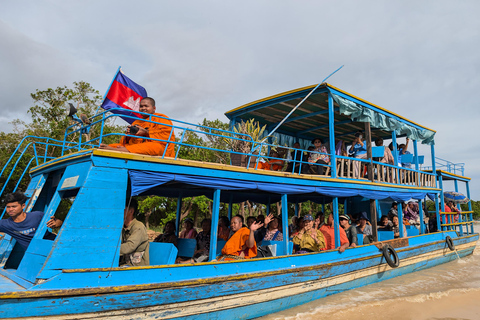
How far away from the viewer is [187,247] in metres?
6.05

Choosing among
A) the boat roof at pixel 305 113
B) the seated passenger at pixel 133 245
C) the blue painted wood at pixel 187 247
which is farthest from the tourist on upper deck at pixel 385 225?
the seated passenger at pixel 133 245

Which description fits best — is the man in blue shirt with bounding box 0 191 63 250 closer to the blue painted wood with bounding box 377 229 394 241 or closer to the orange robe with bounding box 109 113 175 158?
the orange robe with bounding box 109 113 175 158

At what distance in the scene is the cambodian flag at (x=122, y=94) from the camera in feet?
19.5

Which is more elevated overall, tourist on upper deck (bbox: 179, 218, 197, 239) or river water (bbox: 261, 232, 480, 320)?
tourist on upper deck (bbox: 179, 218, 197, 239)

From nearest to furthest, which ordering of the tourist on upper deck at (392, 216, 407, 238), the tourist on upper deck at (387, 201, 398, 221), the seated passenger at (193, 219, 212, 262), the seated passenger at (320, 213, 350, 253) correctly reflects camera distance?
the seated passenger at (193, 219, 212, 262) < the seated passenger at (320, 213, 350, 253) < the tourist on upper deck at (392, 216, 407, 238) < the tourist on upper deck at (387, 201, 398, 221)

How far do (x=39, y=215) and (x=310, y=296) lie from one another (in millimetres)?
4654

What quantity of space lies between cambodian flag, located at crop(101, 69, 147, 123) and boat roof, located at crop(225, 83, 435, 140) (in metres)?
2.99

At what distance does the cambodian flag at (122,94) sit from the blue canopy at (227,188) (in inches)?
67.8

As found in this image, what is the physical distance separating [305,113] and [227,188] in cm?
468

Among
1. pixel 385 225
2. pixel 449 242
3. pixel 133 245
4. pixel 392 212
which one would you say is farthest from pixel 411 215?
pixel 133 245

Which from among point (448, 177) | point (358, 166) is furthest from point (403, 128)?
point (448, 177)

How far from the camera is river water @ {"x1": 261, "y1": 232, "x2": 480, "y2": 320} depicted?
5621 millimetres

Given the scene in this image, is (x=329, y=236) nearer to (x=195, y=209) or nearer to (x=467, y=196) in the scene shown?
(x=467, y=196)

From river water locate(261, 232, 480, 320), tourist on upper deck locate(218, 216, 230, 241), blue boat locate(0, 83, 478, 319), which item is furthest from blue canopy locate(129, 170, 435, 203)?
river water locate(261, 232, 480, 320)
